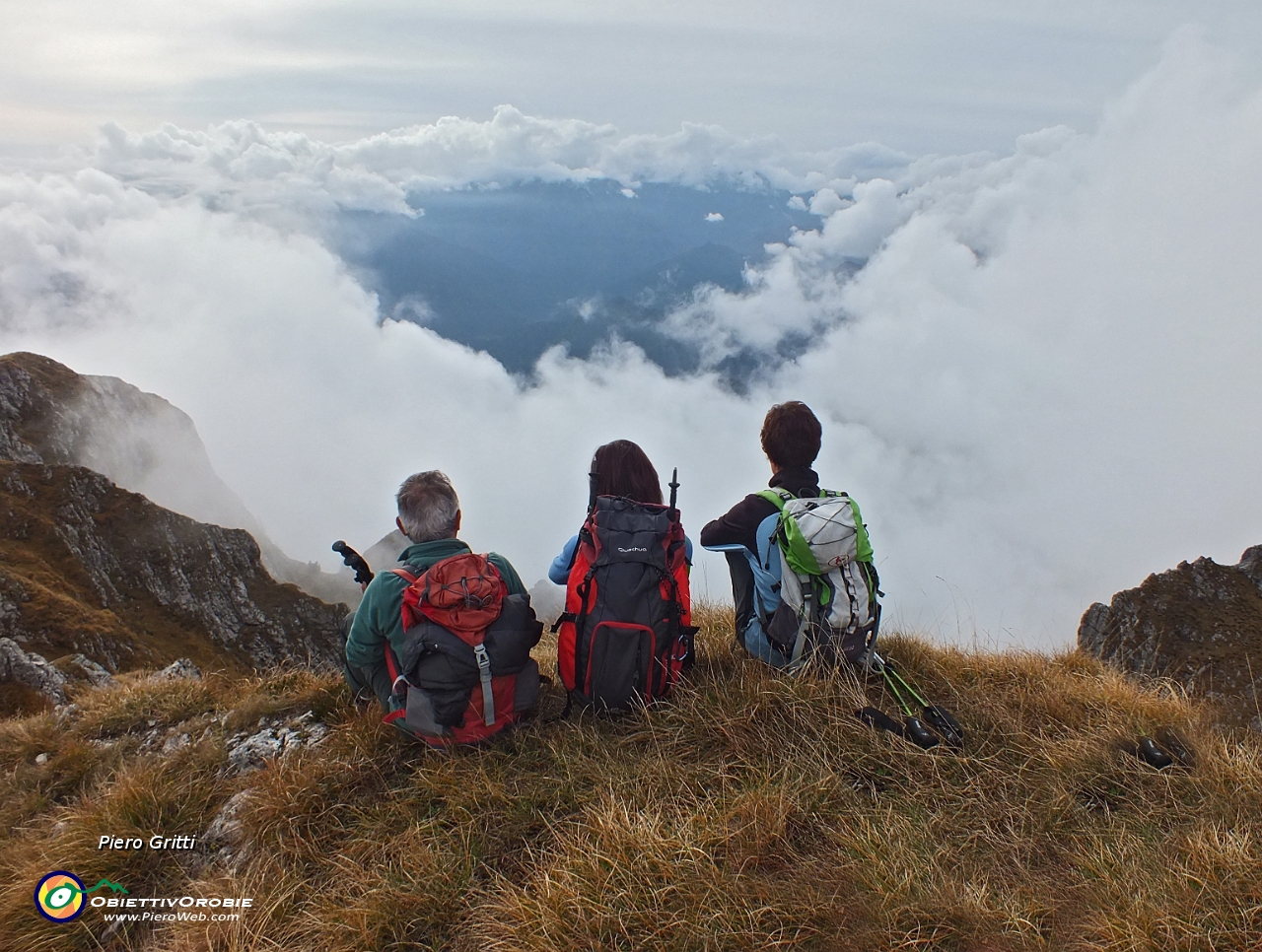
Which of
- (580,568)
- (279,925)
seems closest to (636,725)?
(580,568)

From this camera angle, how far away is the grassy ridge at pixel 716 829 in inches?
140

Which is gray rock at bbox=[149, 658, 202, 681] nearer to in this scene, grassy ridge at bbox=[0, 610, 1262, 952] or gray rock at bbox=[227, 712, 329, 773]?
grassy ridge at bbox=[0, 610, 1262, 952]

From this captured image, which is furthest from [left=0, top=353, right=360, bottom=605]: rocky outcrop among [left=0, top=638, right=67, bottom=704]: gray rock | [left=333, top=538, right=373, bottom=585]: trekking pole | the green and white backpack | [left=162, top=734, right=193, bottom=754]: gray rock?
the green and white backpack

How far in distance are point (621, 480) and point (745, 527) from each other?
3.64 ft

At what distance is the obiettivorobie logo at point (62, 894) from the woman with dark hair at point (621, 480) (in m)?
3.55

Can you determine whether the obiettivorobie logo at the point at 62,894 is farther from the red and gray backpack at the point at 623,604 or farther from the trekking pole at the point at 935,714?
the trekking pole at the point at 935,714

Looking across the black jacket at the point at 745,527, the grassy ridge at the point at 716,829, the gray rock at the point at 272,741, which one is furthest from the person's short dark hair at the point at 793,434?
the gray rock at the point at 272,741

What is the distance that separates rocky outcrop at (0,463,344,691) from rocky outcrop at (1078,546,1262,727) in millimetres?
Answer: 57110

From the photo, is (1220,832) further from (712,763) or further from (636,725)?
(636,725)

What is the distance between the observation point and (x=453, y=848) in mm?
4316

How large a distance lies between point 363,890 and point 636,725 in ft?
7.01

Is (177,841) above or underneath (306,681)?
underneath

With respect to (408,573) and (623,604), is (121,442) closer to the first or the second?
(408,573)
